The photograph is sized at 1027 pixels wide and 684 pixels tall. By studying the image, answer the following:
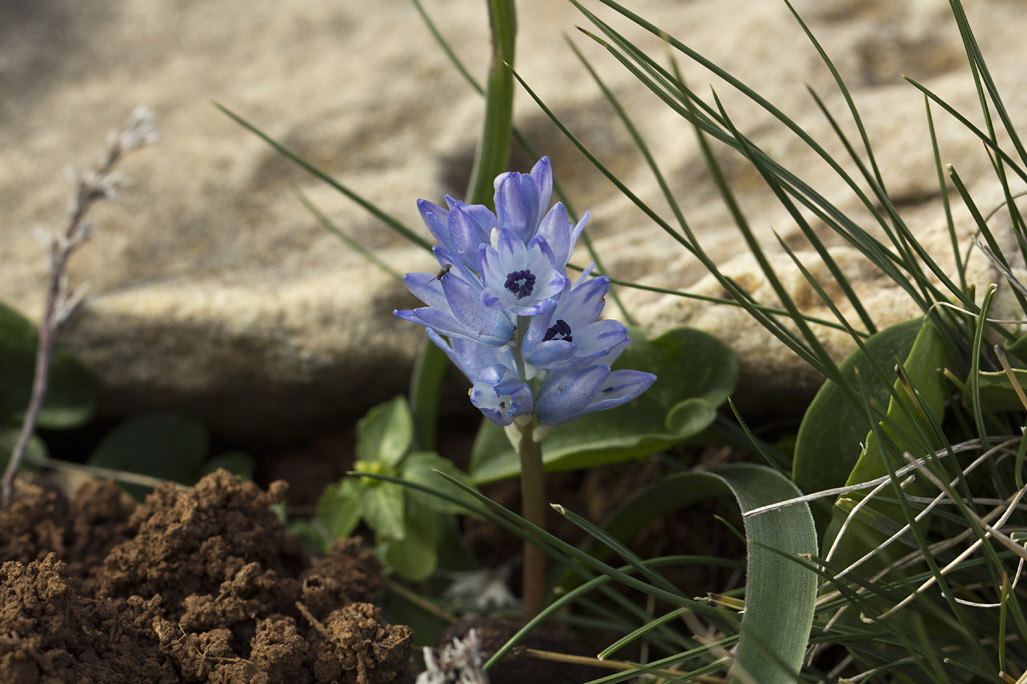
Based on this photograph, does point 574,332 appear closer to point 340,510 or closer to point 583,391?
point 583,391

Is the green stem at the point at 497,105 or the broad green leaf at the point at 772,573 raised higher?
the green stem at the point at 497,105

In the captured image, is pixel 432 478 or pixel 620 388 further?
pixel 432 478

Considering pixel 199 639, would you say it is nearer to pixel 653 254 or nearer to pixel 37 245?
pixel 653 254

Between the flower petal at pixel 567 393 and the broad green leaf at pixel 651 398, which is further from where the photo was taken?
the broad green leaf at pixel 651 398

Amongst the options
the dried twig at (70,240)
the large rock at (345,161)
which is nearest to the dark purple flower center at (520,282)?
the large rock at (345,161)

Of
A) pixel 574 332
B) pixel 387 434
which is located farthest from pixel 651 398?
pixel 387 434

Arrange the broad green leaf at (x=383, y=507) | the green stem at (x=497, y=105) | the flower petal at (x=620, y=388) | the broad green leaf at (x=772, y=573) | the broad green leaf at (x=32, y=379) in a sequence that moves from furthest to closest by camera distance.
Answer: the broad green leaf at (x=32, y=379), the broad green leaf at (x=383, y=507), the green stem at (x=497, y=105), the flower petal at (x=620, y=388), the broad green leaf at (x=772, y=573)

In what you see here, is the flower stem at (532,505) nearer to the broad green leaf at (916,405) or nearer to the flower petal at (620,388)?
the flower petal at (620,388)
